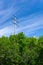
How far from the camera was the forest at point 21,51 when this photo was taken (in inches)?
2311

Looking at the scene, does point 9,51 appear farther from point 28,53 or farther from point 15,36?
point 15,36

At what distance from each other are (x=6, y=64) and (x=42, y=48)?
688 centimetres

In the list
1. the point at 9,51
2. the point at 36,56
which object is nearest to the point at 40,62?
the point at 36,56

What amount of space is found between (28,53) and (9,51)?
13.8 ft

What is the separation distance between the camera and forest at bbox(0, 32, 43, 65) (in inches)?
2311

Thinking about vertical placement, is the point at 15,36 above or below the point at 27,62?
above

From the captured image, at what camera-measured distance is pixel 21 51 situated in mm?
62750

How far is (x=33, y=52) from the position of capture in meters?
61.3

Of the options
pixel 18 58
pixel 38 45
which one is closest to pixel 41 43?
pixel 38 45

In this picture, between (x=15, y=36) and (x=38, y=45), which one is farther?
(x=15, y=36)

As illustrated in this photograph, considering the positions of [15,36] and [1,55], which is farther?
[15,36]

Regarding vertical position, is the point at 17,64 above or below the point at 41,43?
below

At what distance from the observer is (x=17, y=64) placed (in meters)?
59.3

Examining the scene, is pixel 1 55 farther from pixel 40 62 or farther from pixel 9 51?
pixel 40 62
